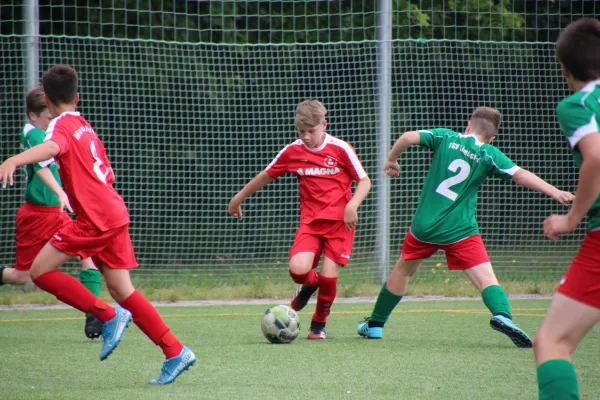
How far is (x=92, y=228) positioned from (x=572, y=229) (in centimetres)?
260

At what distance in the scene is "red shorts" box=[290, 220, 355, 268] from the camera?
21.3ft

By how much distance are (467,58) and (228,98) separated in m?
3.15

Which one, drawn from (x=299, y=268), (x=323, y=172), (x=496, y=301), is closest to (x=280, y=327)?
(x=299, y=268)

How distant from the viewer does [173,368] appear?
4.65 meters

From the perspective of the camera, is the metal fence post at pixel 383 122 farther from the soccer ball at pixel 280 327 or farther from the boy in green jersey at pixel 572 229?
the boy in green jersey at pixel 572 229

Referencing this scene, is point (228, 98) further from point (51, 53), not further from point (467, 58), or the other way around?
point (467, 58)

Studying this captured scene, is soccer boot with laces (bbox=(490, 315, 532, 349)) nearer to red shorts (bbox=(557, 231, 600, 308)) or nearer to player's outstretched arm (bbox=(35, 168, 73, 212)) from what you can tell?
red shorts (bbox=(557, 231, 600, 308))

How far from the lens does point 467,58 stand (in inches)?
449

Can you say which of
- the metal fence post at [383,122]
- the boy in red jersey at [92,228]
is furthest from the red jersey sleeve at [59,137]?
the metal fence post at [383,122]

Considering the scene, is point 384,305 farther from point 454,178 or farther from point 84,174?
point 84,174

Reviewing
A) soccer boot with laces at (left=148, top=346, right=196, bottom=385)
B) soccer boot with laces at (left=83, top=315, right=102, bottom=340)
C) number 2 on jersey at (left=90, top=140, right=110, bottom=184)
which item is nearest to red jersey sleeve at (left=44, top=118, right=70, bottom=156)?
number 2 on jersey at (left=90, top=140, right=110, bottom=184)

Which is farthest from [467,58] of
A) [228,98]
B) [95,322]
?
[95,322]

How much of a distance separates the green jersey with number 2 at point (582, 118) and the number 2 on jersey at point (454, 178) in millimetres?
2959

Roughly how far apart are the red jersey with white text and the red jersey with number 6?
2029mm
